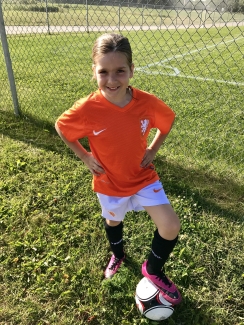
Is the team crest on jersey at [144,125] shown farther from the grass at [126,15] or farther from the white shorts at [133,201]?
the grass at [126,15]

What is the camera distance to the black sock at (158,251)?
75.1 inches

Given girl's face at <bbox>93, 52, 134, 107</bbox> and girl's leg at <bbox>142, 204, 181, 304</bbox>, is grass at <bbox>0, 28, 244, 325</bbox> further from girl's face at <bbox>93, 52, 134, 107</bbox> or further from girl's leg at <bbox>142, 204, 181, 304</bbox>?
girl's face at <bbox>93, 52, 134, 107</bbox>

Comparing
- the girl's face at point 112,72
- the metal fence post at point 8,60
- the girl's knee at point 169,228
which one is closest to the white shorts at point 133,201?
the girl's knee at point 169,228

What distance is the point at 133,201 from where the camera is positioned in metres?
2.05

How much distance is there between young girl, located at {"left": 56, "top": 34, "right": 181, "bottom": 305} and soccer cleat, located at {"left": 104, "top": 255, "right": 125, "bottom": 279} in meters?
0.23

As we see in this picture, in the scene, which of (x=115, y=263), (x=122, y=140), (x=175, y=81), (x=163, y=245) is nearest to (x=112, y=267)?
(x=115, y=263)

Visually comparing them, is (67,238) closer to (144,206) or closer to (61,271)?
(61,271)

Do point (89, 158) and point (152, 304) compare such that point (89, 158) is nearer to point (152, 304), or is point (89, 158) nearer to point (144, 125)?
point (144, 125)

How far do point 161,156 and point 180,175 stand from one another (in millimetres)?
369

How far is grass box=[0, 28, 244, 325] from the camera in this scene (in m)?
2.03

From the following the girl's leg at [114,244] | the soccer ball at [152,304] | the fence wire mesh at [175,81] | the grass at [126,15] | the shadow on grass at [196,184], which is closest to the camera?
the soccer ball at [152,304]

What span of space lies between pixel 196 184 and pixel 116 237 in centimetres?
123

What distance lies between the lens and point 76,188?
10.1 ft

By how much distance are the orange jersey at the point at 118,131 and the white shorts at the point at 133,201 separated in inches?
1.3
